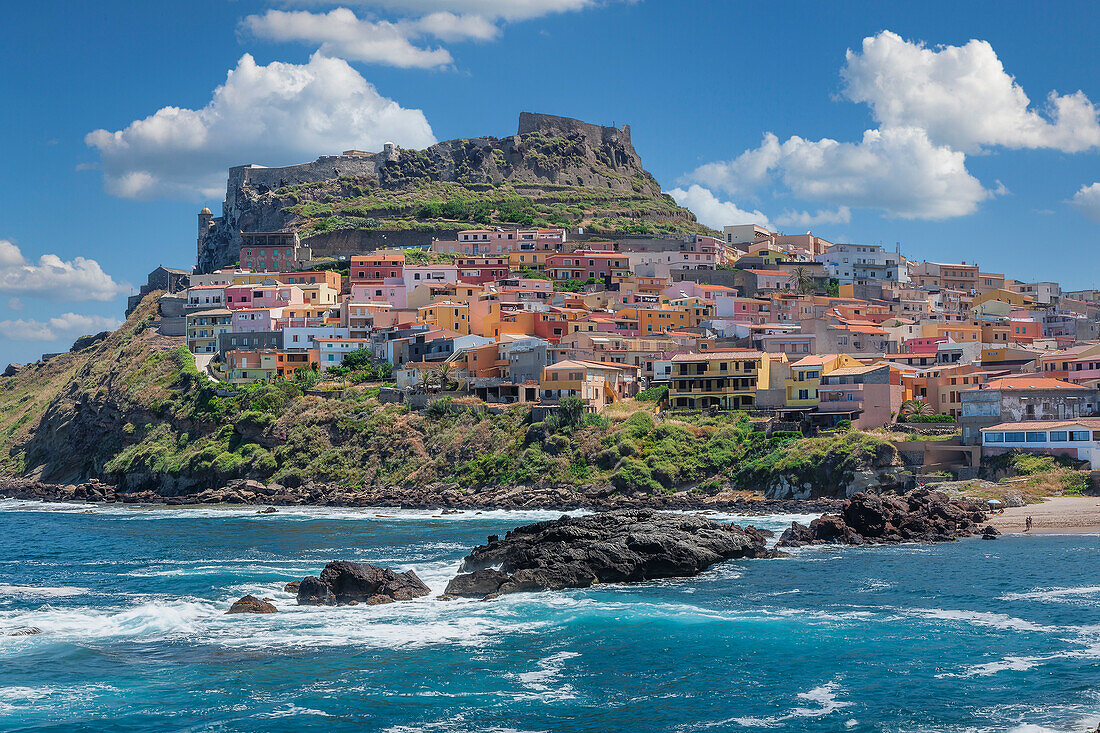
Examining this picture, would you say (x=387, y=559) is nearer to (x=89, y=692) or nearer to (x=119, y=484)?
(x=89, y=692)

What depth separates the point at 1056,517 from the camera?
46.1 meters

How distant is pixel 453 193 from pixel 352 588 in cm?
10074

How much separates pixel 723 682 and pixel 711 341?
54.9 m

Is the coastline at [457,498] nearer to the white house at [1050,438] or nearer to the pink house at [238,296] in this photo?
the white house at [1050,438]

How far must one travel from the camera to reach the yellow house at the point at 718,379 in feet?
224

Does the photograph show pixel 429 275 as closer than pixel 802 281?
Yes


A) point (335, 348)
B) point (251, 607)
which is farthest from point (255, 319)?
point (251, 607)

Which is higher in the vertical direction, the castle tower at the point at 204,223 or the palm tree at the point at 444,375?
the castle tower at the point at 204,223

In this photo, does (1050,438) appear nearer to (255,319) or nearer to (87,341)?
(255,319)

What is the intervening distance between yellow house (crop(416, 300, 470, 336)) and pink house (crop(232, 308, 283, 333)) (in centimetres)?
1183

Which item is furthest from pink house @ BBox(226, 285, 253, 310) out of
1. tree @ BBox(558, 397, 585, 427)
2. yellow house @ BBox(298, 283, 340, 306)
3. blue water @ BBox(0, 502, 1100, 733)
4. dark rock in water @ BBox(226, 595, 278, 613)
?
dark rock in water @ BBox(226, 595, 278, 613)

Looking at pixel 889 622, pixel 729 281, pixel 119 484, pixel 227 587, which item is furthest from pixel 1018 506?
pixel 119 484

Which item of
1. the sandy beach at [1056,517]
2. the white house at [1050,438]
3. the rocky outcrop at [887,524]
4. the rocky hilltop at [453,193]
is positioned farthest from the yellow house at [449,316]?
the sandy beach at [1056,517]

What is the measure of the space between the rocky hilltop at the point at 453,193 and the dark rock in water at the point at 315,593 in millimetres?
81808
